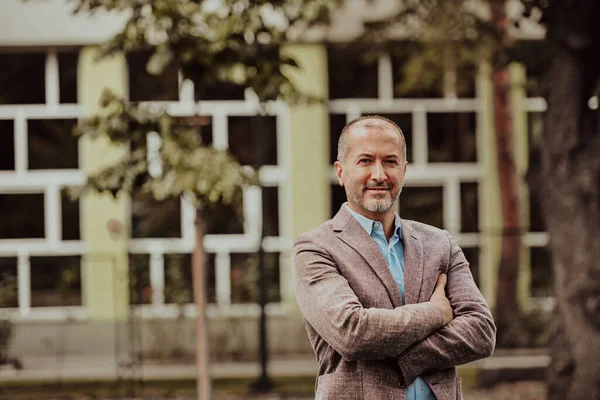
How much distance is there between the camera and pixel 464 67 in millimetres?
12453

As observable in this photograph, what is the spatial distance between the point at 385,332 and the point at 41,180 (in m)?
12.4

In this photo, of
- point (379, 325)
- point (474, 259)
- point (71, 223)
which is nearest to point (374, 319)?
point (379, 325)

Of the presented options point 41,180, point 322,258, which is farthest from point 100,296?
point 322,258

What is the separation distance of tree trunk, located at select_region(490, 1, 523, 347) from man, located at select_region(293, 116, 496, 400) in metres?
7.83

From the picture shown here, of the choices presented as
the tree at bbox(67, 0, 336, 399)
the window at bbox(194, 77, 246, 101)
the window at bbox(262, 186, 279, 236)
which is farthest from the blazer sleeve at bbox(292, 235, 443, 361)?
the window at bbox(262, 186, 279, 236)

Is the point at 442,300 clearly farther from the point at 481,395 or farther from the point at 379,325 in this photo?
the point at 481,395

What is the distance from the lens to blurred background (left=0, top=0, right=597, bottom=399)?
1038cm

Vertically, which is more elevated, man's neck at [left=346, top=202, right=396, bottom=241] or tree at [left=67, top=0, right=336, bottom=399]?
tree at [left=67, top=0, right=336, bottom=399]

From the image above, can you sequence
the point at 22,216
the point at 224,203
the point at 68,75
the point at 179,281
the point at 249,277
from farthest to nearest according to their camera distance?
the point at 22,216
the point at 68,75
the point at 249,277
the point at 179,281
the point at 224,203

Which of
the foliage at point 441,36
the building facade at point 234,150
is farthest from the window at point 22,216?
the foliage at point 441,36

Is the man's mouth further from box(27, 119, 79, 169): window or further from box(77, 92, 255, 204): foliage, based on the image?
box(27, 119, 79, 169): window

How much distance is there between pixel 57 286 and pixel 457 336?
1110 centimetres

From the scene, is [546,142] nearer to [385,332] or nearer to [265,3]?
[265,3]

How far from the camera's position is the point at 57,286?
1362 centimetres
